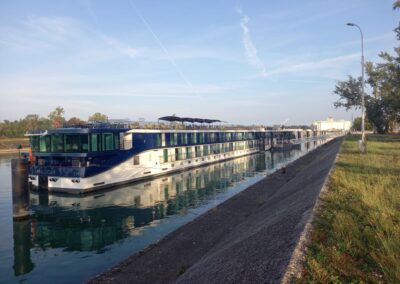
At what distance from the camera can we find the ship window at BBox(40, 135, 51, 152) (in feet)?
129

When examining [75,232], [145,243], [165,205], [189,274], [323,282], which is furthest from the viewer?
[165,205]

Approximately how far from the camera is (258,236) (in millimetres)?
12688

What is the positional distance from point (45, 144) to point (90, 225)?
18.3 m

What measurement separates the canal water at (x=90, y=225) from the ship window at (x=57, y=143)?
5.38 m

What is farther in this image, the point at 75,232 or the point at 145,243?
the point at 75,232

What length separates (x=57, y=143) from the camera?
126 ft

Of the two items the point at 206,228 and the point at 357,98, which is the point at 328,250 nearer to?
the point at 206,228

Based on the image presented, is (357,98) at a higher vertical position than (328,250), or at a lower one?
higher

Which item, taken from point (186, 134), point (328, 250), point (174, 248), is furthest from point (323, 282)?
point (186, 134)

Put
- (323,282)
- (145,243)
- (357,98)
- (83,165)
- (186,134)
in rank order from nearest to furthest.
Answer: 1. (323,282)
2. (145,243)
3. (83,165)
4. (186,134)
5. (357,98)

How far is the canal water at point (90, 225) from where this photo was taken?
17.6 metres

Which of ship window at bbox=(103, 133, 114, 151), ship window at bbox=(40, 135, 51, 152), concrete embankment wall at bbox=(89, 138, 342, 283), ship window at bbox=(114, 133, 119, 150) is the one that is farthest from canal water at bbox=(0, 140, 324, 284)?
ship window at bbox=(40, 135, 51, 152)

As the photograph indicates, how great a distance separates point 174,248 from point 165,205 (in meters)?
13.6

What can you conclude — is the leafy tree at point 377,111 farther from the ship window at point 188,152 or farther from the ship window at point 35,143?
the ship window at point 35,143
